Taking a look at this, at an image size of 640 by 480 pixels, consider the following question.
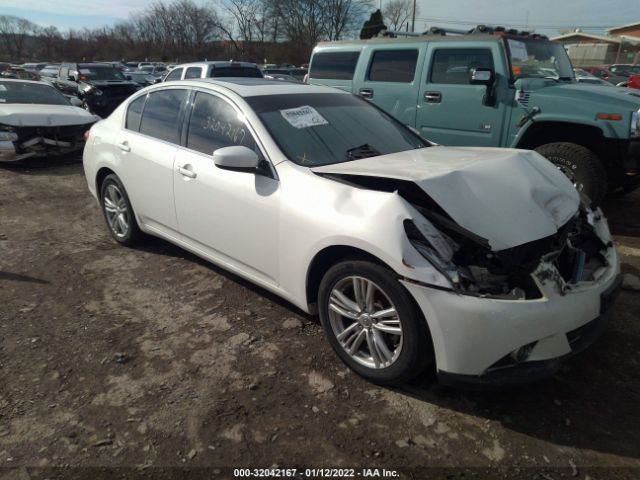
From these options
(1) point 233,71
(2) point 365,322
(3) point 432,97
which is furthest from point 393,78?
(1) point 233,71

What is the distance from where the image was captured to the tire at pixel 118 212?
4.49 metres

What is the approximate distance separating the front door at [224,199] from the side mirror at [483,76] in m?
3.29

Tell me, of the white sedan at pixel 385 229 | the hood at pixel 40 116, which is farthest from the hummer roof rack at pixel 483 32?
the hood at pixel 40 116

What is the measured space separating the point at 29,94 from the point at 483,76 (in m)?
8.22

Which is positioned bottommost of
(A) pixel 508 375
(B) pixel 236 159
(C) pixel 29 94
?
(A) pixel 508 375

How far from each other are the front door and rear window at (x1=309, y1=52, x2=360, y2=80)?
395 centimetres

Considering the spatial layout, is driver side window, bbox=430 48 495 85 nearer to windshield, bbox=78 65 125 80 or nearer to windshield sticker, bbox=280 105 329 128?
windshield sticker, bbox=280 105 329 128

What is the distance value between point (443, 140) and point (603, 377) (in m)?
3.97

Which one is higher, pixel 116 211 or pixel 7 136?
pixel 7 136

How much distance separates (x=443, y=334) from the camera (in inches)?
89.5

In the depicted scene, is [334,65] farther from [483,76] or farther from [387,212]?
[387,212]

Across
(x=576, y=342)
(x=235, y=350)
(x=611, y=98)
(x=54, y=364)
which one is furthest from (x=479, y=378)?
(x=611, y=98)

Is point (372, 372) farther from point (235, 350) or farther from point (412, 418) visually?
point (235, 350)

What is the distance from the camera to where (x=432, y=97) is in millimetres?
6113
